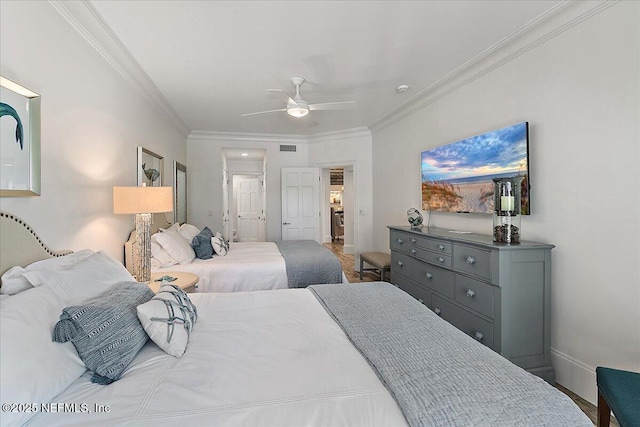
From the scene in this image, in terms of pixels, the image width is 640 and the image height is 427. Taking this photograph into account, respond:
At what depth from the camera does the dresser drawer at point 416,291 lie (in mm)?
3135

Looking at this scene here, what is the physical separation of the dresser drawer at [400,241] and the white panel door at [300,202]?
2.53m

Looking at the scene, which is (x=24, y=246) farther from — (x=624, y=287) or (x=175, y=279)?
(x=624, y=287)

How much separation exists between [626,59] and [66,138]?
3445mm

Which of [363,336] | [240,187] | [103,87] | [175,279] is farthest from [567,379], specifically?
[240,187]

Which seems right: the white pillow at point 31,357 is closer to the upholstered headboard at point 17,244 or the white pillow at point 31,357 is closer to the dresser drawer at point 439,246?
the upholstered headboard at point 17,244

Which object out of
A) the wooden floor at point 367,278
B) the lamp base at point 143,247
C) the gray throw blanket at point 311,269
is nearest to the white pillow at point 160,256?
the lamp base at point 143,247

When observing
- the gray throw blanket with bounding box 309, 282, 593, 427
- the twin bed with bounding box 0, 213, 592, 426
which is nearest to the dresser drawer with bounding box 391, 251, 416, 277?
the gray throw blanket with bounding box 309, 282, 593, 427

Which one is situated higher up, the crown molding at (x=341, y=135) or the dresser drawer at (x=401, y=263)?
the crown molding at (x=341, y=135)

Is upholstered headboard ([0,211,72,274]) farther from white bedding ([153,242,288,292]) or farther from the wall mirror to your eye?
the wall mirror

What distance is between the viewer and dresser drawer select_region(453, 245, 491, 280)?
232 centimetres

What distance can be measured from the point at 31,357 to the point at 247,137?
5.36 meters

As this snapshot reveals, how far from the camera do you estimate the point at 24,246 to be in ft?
5.18

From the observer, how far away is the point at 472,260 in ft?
8.10

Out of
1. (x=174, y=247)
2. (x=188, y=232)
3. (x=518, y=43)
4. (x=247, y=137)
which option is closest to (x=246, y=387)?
(x=174, y=247)
